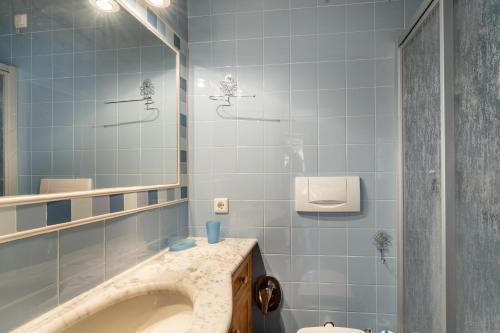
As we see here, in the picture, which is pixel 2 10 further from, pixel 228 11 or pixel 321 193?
pixel 321 193

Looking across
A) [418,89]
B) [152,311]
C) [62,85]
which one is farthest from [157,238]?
[418,89]

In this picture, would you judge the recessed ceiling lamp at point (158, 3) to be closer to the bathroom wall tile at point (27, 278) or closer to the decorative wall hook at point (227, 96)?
the decorative wall hook at point (227, 96)

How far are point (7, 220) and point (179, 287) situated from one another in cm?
51

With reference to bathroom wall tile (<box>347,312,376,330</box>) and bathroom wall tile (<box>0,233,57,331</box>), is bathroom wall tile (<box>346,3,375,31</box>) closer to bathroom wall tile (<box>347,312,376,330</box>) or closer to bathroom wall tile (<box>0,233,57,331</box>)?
bathroom wall tile (<box>347,312,376,330</box>)

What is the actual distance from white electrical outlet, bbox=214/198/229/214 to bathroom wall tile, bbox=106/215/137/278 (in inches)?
23.9

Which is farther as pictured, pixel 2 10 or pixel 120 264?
pixel 120 264

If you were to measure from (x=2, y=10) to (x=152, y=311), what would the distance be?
93 cm

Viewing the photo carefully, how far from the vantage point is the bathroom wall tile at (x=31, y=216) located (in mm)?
707

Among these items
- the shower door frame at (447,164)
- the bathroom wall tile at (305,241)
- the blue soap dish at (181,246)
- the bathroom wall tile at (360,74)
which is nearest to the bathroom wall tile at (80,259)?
the blue soap dish at (181,246)

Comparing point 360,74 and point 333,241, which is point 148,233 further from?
point 360,74

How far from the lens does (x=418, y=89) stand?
4.38 ft

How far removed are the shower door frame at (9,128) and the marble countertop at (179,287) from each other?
0.37m

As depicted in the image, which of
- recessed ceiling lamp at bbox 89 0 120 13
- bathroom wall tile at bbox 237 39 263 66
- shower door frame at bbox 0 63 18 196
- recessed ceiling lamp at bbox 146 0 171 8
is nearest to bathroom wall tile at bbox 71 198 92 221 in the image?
shower door frame at bbox 0 63 18 196

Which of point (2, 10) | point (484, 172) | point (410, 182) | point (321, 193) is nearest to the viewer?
point (2, 10)
